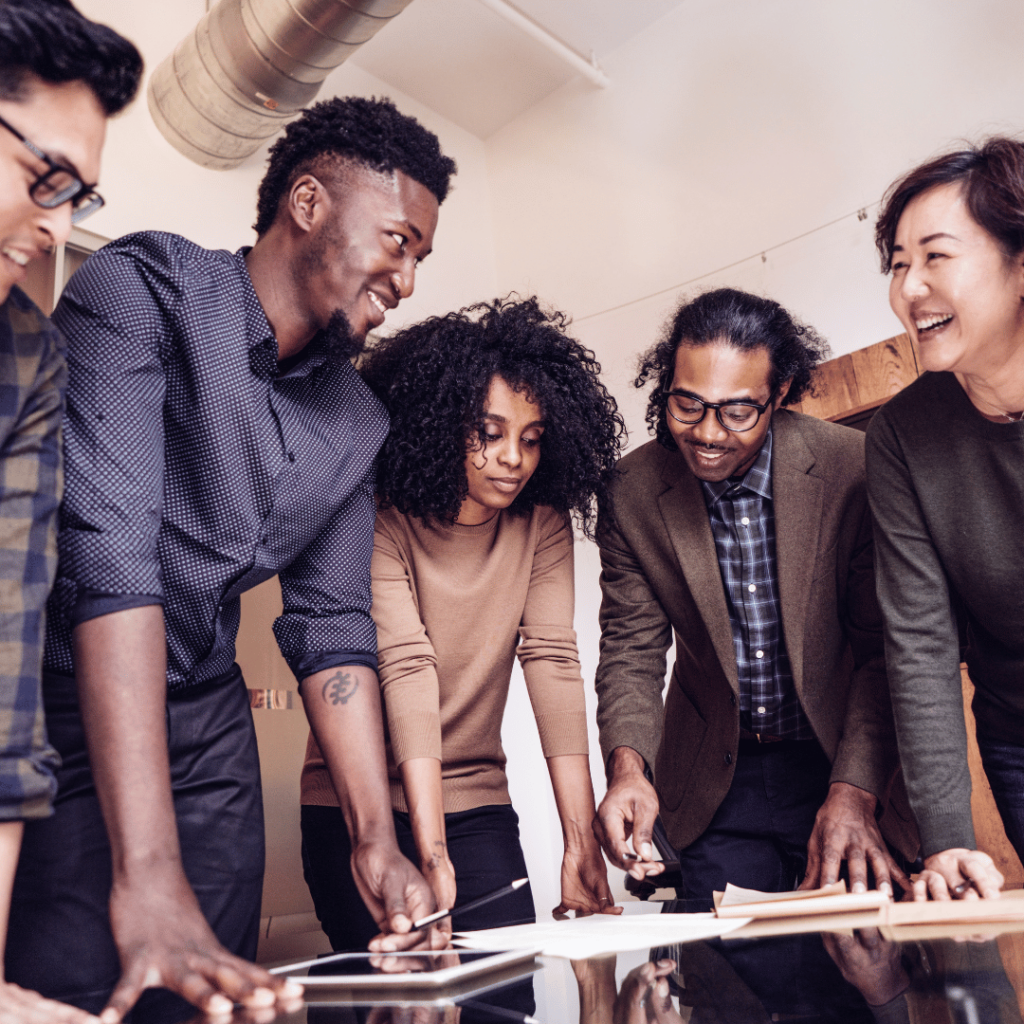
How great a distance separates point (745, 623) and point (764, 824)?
34 centimetres

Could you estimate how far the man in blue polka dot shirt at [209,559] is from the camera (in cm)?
86

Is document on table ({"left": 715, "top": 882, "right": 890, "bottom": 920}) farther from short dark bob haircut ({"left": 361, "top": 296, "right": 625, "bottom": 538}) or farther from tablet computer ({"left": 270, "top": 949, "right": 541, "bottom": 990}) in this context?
short dark bob haircut ({"left": 361, "top": 296, "right": 625, "bottom": 538})

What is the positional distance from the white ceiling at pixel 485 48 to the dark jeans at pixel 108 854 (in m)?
3.35

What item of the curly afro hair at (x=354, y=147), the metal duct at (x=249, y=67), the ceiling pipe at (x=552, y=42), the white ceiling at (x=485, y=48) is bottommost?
the curly afro hair at (x=354, y=147)

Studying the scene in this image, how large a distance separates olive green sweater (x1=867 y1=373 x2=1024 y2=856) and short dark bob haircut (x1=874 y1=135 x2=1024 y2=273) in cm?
23

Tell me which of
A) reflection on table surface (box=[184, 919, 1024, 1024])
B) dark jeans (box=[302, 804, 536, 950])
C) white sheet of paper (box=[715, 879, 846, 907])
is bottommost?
reflection on table surface (box=[184, 919, 1024, 1024])

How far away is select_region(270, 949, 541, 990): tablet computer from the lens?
0.76 metres

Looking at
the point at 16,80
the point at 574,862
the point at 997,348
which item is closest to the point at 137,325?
the point at 16,80

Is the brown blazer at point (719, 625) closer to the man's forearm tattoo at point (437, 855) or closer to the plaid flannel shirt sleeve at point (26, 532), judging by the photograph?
the man's forearm tattoo at point (437, 855)

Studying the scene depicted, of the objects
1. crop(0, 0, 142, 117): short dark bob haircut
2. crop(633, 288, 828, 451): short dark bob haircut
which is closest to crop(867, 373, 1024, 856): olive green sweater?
crop(633, 288, 828, 451): short dark bob haircut

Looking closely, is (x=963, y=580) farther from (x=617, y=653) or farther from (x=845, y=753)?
(x=617, y=653)

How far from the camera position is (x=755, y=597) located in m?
1.71

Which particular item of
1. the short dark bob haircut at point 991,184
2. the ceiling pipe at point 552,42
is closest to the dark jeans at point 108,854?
the short dark bob haircut at point 991,184

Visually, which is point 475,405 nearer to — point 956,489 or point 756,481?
point 756,481
